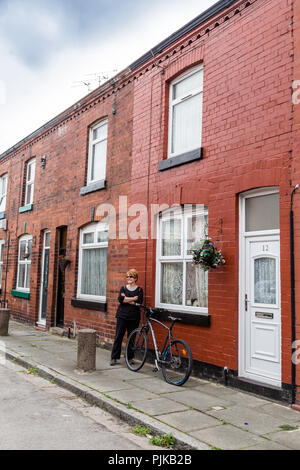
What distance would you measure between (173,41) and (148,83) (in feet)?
3.50

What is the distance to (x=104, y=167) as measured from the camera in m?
10.7

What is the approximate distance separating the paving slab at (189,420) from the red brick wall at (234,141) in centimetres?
136

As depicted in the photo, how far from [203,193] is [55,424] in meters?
4.37

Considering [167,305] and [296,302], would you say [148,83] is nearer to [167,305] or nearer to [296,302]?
[167,305]

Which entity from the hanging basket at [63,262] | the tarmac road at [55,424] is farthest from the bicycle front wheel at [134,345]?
the hanging basket at [63,262]

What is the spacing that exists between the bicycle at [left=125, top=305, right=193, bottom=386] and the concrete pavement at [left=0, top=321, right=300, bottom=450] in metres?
0.18

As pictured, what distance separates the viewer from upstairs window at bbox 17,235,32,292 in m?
14.2

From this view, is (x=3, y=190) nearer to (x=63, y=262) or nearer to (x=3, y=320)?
(x=63, y=262)

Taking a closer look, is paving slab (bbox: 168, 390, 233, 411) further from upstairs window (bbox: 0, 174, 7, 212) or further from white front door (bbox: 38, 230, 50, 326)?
upstairs window (bbox: 0, 174, 7, 212)

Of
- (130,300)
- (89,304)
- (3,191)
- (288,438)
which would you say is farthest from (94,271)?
(3,191)

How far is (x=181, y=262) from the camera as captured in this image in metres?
7.95

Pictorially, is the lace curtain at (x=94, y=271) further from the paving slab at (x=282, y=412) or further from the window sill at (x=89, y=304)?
the paving slab at (x=282, y=412)

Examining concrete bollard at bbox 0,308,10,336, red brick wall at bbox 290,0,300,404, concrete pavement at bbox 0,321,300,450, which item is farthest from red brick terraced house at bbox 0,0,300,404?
concrete bollard at bbox 0,308,10,336

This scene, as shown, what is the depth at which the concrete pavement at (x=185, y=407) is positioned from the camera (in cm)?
438
